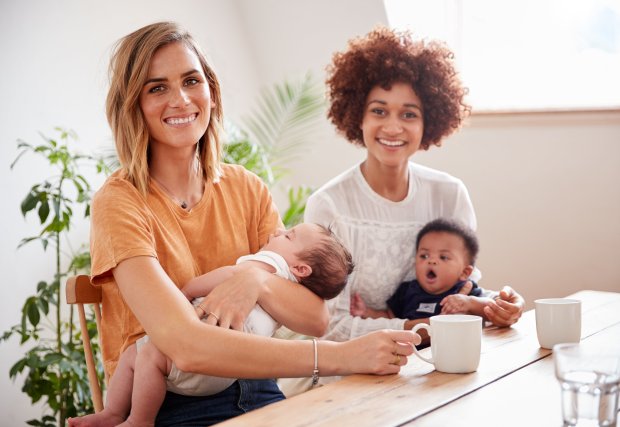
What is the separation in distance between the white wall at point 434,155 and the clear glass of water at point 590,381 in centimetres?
237

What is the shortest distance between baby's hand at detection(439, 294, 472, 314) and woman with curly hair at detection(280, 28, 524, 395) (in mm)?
167

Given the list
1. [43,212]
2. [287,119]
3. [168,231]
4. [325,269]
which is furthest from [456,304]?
[287,119]

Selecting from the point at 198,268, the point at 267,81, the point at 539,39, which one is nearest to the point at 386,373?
the point at 198,268

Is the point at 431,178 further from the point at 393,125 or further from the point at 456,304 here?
the point at 456,304

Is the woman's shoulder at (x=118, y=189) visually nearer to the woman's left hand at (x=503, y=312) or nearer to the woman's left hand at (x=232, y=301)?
the woman's left hand at (x=232, y=301)

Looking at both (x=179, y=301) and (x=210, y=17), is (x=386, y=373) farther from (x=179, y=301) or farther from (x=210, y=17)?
(x=210, y=17)

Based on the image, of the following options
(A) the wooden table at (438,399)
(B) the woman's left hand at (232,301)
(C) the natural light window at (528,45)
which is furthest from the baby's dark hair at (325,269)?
(C) the natural light window at (528,45)

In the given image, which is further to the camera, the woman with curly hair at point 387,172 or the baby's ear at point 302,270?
the woman with curly hair at point 387,172

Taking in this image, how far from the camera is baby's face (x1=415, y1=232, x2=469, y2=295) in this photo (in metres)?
2.35

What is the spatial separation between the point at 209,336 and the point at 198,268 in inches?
14.0

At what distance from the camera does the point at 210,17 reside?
4137 millimetres

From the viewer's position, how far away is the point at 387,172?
99.5 inches

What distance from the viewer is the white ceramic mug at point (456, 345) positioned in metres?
1.54

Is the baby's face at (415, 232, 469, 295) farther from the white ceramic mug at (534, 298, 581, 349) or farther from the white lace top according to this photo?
the white ceramic mug at (534, 298, 581, 349)
